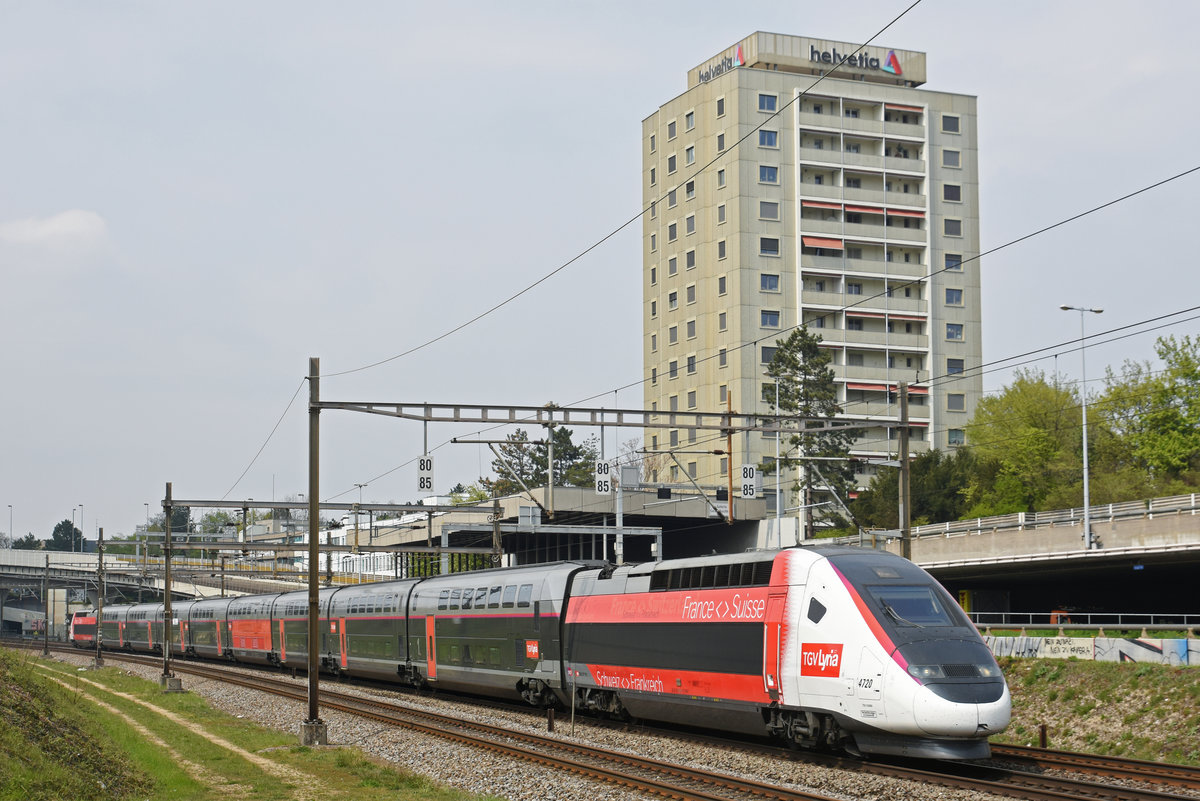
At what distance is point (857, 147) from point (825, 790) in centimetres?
10187

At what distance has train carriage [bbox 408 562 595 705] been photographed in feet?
112

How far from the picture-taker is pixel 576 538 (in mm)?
98125

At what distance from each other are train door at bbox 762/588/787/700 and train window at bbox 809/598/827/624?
0.74m

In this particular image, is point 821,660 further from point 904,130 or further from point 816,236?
point 904,130

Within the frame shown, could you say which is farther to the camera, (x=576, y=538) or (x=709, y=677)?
(x=576, y=538)

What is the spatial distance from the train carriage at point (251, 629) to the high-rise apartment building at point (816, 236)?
47.2 meters

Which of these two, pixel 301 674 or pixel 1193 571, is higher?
pixel 1193 571

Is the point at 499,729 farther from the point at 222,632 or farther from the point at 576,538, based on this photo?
the point at 576,538

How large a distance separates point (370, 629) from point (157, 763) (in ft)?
84.7

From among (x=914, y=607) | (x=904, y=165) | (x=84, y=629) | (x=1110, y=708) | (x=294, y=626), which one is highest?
(x=904, y=165)

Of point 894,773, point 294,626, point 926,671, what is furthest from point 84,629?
point 926,671

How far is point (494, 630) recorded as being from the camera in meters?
37.1

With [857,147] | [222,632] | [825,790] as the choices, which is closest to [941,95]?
[857,147]

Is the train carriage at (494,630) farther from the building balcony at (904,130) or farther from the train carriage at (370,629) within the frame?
the building balcony at (904,130)
